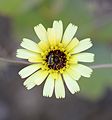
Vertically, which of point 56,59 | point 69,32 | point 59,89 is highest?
point 69,32

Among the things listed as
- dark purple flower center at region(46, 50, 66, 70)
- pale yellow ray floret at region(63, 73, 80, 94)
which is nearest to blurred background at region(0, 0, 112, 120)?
dark purple flower center at region(46, 50, 66, 70)

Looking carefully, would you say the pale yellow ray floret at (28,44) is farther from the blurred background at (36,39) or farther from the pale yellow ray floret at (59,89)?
the blurred background at (36,39)

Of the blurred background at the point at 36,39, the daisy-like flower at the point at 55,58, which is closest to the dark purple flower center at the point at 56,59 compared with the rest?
the daisy-like flower at the point at 55,58

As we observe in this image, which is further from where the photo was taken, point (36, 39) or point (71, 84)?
point (36, 39)

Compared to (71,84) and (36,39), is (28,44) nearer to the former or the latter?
(71,84)

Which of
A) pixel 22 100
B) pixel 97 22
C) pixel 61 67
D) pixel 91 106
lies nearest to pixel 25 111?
pixel 22 100

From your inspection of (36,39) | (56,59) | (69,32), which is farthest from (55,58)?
(36,39)

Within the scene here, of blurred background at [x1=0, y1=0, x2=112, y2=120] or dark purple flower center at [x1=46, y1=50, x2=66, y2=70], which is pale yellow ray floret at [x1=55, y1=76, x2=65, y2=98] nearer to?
dark purple flower center at [x1=46, y1=50, x2=66, y2=70]
